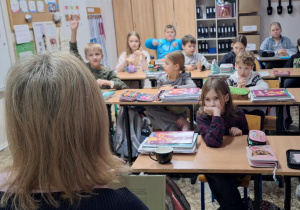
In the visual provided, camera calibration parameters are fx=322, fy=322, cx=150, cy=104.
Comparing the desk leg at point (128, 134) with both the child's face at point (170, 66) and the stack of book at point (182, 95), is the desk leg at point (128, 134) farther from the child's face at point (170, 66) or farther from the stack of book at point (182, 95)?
the child's face at point (170, 66)

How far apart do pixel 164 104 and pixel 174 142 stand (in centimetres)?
106

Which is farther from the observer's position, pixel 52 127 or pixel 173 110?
pixel 173 110

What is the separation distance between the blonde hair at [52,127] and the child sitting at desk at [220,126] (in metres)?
1.24

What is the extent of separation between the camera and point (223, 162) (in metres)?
1.75

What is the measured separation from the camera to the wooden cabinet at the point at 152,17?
680 centimetres

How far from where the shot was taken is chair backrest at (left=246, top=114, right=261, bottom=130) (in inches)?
92.4

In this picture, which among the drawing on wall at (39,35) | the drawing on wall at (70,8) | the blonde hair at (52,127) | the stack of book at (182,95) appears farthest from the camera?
the drawing on wall at (70,8)

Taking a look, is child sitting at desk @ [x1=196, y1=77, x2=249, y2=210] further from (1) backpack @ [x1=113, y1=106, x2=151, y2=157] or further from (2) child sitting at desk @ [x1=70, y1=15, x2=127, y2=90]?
(2) child sitting at desk @ [x1=70, y1=15, x2=127, y2=90]

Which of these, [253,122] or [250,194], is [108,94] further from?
[250,194]

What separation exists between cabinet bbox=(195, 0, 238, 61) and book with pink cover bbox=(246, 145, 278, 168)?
5363 millimetres

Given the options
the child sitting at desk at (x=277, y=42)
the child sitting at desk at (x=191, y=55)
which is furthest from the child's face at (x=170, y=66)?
the child sitting at desk at (x=277, y=42)

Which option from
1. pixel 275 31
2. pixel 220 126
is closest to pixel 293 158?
pixel 220 126

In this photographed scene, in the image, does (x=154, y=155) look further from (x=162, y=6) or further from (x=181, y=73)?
(x=162, y=6)

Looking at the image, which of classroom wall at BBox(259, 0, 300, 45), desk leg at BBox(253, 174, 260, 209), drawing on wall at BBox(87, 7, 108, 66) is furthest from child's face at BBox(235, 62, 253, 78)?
classroom wall at BBox(259, 0, 300, 45)
